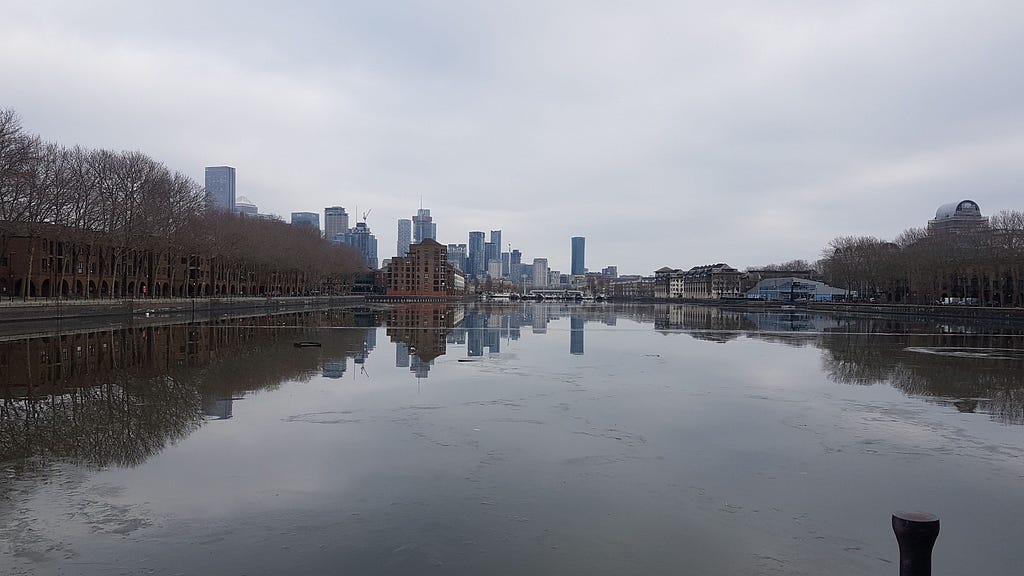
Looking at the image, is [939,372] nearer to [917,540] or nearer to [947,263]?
[917,540]

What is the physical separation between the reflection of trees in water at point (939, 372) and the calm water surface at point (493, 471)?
0.67ft

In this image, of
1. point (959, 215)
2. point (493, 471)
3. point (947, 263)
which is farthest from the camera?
point (959, 215)

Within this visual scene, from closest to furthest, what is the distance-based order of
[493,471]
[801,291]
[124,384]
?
[493,471]
[124,384]
[801,291]

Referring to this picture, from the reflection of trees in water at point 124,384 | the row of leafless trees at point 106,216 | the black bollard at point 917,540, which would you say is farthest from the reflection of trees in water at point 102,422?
the row of leafless trees at point 106,216

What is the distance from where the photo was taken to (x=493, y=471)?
10.4 m

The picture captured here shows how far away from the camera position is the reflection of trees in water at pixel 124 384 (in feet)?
39.1

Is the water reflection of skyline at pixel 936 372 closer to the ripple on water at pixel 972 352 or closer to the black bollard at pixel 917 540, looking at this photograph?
the ripple on water at pixel 972 352

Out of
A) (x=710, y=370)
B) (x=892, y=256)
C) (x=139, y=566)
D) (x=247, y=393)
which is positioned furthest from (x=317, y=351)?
(x=892, y=256)

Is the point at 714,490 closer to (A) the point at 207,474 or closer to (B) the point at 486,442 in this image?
(B) the point at 486,442

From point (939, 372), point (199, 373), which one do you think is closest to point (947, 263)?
point (939, 372)

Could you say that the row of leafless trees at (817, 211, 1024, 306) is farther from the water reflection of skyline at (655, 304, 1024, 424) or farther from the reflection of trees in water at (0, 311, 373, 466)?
the reflection of trees in water at (0, 311, 373, 466)

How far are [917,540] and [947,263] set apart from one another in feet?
334

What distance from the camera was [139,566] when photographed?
675cm

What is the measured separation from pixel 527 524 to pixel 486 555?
3.50ft
